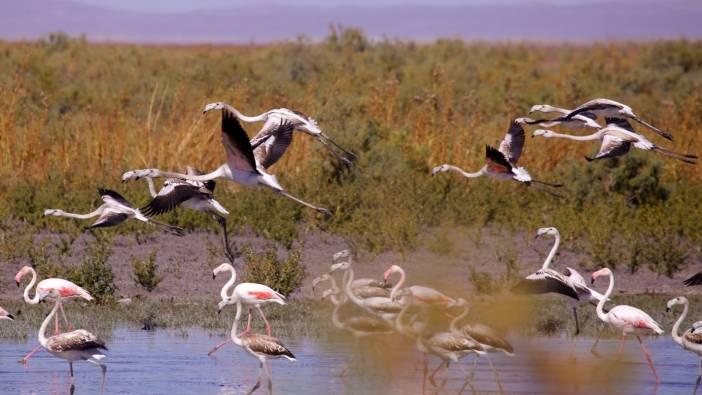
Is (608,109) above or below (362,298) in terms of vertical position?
above

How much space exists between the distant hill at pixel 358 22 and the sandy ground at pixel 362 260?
104 meters

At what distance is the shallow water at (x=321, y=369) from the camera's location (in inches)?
383

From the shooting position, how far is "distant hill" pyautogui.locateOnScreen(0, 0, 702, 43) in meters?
126

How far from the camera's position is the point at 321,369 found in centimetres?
1045

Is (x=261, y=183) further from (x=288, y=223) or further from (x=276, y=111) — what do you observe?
(x=288, y=223)

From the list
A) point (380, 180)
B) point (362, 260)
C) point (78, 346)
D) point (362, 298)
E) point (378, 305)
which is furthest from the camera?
point (380, 180)

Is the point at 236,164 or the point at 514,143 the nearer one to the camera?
the point at 236,164

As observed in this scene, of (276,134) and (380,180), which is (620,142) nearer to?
(276,134)

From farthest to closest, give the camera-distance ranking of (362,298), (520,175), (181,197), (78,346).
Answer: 1. (520,175)
2. (181,197)
3. (362,298)
4. (78,346)

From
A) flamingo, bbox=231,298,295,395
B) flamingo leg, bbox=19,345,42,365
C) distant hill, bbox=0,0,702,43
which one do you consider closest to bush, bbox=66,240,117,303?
flamingo leg, bbox=19,345,42,365

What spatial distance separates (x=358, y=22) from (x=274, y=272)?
126 metres

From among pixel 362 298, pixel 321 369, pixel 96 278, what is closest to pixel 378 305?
pixel 362 298

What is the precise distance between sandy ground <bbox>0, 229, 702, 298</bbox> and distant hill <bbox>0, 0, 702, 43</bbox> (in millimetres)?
103573

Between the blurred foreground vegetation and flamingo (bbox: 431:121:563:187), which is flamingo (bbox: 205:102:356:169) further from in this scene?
the blurred foreground vegetation
